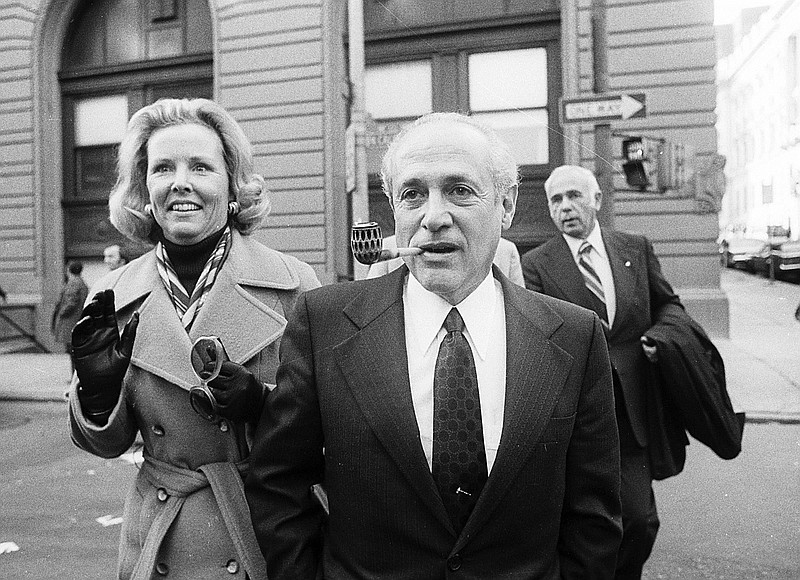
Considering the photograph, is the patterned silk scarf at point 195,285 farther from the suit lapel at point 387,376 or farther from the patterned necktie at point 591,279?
the patterned necktie at point 591,279

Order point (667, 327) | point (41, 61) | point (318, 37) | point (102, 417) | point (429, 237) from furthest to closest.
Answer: point (41, 61) < point (318, 37) < point (667, 327) < point (102, 417) < point (429, 237)

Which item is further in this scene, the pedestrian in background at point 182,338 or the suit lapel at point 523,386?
the pedestrian in background at point 182,338

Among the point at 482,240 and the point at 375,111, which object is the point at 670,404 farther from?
the point at 375,111

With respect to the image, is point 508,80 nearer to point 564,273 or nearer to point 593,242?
point 593,242

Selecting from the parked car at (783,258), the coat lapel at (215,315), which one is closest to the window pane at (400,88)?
the coat lapel at (215,315)

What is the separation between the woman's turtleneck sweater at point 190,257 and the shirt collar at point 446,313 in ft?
2.18

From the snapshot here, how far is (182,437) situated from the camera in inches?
82.7

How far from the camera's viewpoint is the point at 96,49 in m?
15.4

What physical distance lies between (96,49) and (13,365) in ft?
21.1

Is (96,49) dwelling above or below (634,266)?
above

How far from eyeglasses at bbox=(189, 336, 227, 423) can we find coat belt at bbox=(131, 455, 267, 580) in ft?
0.77

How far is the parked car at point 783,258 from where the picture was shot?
22.3m

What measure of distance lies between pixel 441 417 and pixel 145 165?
3.81ft

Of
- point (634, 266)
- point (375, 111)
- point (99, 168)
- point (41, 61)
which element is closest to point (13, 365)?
point (99, 168)
